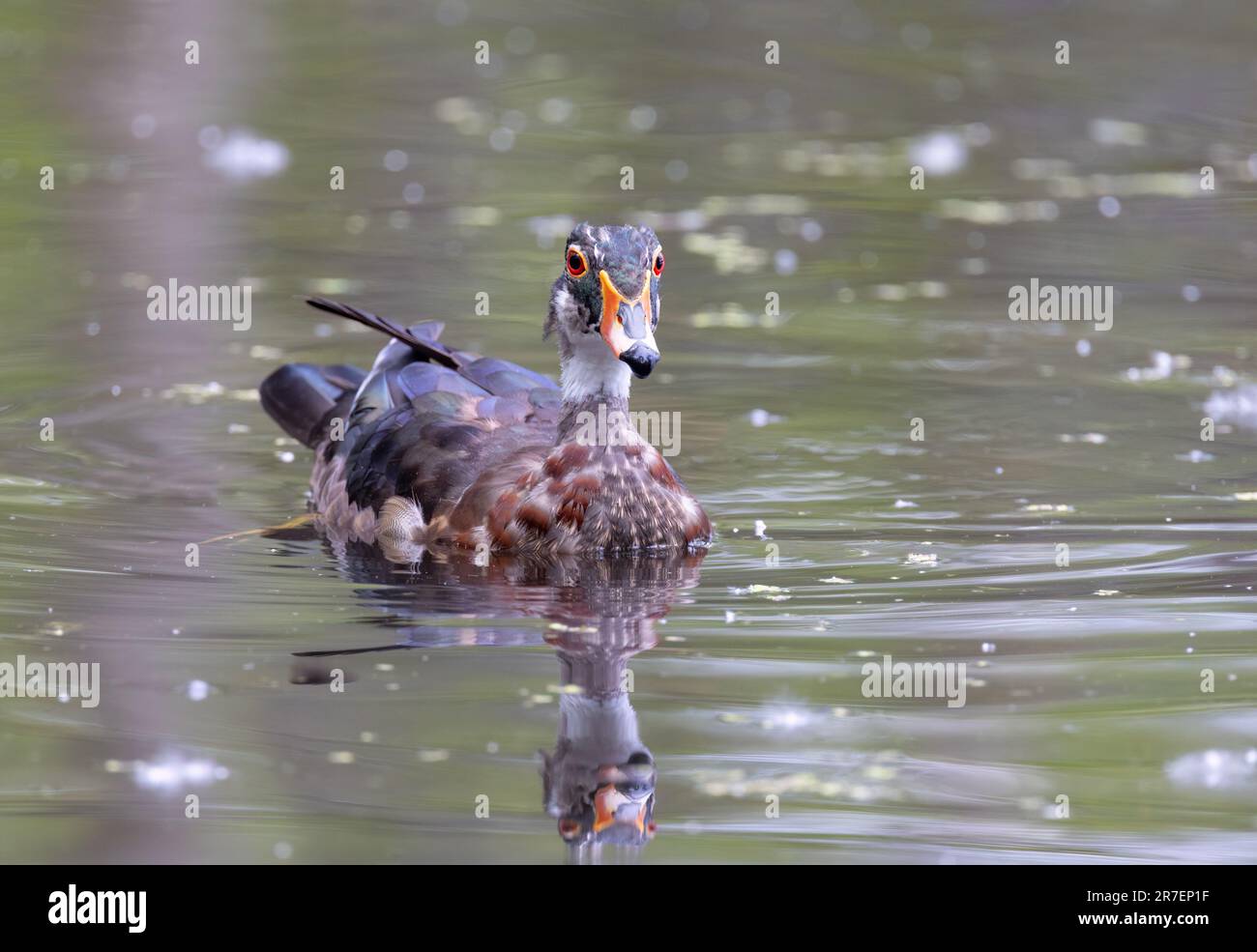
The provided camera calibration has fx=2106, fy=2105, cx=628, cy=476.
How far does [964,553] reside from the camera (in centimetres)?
892

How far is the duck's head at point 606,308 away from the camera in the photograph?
840cm

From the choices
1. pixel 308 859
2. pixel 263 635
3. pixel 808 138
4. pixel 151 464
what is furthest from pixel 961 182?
pixel 308 859

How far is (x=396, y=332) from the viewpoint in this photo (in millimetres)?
9711

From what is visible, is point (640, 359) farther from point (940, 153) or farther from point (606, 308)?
point (940, 153)

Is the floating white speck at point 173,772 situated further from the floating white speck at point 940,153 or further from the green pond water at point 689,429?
the floating white speck at point 940,153

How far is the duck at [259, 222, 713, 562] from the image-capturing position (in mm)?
8672

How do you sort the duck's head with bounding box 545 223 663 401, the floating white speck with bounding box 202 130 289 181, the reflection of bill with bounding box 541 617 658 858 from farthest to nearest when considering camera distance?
the floating white speck with bounding box 202 130 289 181
the duck's head with bounding box 545 223 663 401
the reflection of bill with bounding box 541 617 658 858

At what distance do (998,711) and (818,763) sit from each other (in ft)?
2.57

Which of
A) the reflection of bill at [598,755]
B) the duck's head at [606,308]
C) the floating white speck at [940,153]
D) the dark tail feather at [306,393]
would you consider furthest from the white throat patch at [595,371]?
the floating white speck at [940,153]

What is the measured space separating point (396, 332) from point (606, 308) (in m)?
1.54

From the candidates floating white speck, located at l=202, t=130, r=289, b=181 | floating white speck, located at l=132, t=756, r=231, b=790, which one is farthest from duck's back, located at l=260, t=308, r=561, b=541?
floating white speck, located at l=202, t=130, r=289, b=181

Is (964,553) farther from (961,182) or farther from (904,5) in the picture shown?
(904,5)

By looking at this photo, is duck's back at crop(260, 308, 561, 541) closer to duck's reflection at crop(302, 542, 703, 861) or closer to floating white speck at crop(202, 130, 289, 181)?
duck's reflection at crop(302, 542, 703, 861)

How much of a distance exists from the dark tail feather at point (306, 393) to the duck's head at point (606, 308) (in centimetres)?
188
